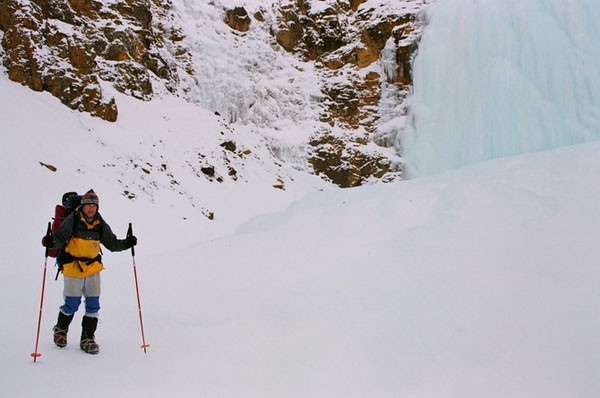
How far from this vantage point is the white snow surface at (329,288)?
4168 mm

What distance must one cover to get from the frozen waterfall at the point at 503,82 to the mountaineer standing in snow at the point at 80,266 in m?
22.7

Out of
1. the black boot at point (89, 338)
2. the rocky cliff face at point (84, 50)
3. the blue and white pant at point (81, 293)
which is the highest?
the rocky cliff face at point (84, 50)

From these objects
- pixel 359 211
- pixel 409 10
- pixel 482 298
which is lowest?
pixel 482 298

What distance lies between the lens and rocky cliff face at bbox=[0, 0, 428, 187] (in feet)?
55.4

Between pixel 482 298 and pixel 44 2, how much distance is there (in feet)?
66.7

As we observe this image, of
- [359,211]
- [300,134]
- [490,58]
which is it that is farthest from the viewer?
[300,134]

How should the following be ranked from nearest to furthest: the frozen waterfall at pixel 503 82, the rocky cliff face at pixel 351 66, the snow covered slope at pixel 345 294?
the snow covered slope at pixel 345 294
the frozen waterfall at pixel 503 82
the rocky cliff face at pixel 351 66

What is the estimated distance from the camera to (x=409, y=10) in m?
31.6

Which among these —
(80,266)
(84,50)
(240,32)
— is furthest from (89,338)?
(240,32)

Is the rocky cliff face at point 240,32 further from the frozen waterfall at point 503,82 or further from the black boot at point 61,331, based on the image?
the black boot at point 61,331

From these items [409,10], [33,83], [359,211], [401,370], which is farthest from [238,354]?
[409,10]

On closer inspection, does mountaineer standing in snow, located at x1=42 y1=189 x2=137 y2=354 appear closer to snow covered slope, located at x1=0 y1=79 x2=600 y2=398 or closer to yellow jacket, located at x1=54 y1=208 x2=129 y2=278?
yellow jacket, located at x1=54 y1=208 x2=129 y2=278

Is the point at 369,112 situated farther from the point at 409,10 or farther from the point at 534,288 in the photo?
the point at 534,288

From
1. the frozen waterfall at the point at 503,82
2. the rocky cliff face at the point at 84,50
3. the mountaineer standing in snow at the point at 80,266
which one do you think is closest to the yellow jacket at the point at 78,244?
the mountaineer standing in snow at the point at 80,266
